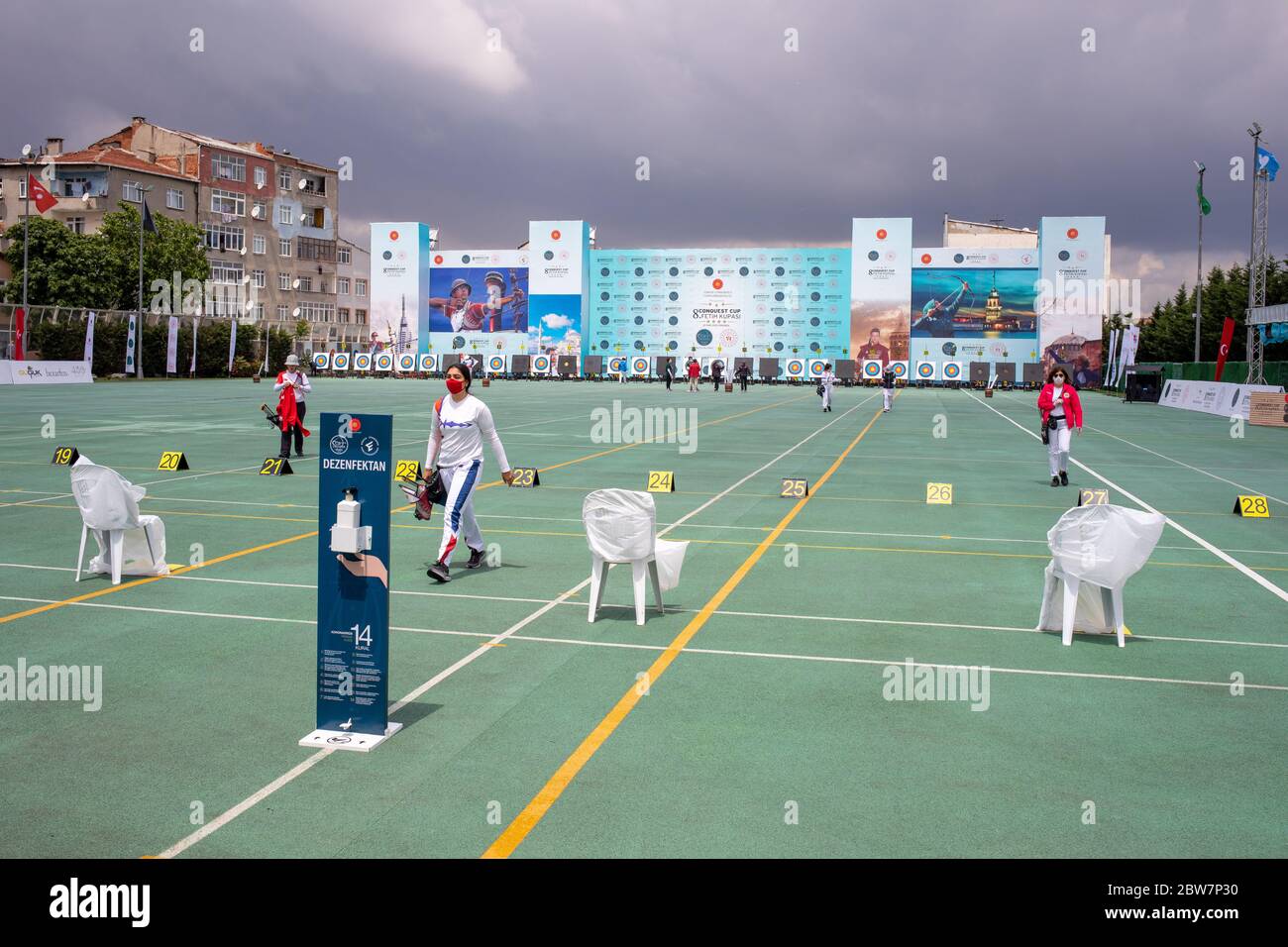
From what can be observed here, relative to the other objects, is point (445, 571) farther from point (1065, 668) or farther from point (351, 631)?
point (1065, 668)

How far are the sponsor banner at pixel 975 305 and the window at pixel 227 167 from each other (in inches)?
2406

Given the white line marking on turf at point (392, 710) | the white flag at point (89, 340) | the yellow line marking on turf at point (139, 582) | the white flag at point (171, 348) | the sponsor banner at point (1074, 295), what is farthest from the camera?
the sponsor banner at point (1074, 295)

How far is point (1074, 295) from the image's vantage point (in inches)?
3487

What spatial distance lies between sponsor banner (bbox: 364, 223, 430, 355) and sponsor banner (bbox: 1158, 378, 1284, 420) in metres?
61.3

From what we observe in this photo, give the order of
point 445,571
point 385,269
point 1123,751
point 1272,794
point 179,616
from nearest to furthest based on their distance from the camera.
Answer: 1. point 1272,794
2. point 1123,751
3. point 179,616
4. point 445,571
5. point 385,269

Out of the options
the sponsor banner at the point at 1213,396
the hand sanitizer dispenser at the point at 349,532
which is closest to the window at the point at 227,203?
the sponsor banner at the point at 1213,396

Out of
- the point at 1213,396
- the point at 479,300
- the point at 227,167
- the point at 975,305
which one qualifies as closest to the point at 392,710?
the point at 1213,396

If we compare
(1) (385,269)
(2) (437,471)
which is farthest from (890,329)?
(2) (437,471)

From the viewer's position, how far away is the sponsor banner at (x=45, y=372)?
5797cm

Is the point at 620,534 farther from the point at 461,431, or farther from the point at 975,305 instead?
the point at 975,305

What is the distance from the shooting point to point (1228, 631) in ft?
33.2

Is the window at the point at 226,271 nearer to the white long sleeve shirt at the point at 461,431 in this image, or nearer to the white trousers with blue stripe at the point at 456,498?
the white long sleeve shirt at the point at 461,431

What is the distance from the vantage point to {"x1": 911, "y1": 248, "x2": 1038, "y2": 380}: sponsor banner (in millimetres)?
90000
